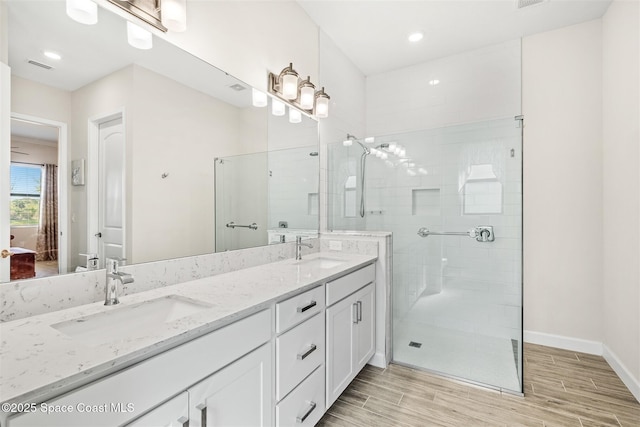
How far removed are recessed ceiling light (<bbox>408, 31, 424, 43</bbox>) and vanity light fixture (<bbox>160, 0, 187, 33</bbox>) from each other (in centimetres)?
217

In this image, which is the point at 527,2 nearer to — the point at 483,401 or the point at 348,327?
the point at 348,327

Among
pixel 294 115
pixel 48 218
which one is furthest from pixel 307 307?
pixel 294 115

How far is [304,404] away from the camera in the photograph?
1474mm

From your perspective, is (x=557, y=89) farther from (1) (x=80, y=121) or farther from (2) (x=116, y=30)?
(1) (x=80, y=121)

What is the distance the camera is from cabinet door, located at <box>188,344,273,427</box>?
938 millimetres

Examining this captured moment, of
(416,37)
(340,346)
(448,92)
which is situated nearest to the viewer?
(340,346)

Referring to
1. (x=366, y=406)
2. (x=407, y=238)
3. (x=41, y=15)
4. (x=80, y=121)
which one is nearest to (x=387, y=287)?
(x=407, y=238)

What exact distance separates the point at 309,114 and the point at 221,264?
150cm

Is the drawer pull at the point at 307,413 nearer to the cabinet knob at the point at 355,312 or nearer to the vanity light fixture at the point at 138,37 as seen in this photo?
the cabinet knob at the point at 355,312

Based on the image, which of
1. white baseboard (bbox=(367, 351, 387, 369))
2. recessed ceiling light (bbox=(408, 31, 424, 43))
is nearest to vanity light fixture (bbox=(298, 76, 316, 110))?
recessed ceiling light (bbox=(408, 31, 424, 43))

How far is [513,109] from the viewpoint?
2922 millimetres

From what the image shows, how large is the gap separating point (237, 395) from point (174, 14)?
1.64 meters

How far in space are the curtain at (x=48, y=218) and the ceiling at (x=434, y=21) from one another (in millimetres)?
2210

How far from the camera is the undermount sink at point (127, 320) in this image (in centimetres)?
96
